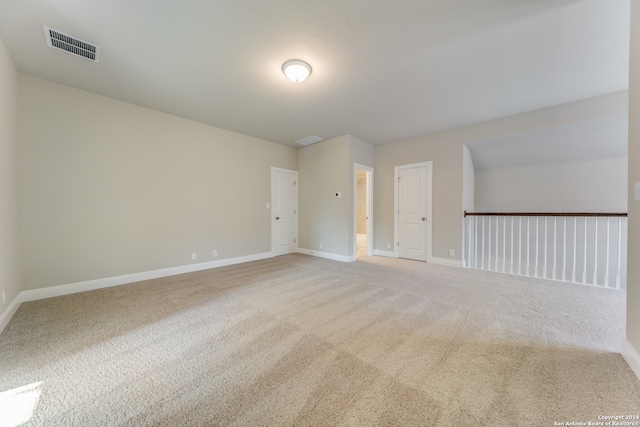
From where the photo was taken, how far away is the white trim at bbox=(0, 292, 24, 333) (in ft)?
6.78

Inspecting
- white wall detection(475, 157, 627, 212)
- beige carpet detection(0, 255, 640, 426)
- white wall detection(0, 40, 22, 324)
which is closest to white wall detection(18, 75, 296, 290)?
white wall detection(0, 40, 22, 324)

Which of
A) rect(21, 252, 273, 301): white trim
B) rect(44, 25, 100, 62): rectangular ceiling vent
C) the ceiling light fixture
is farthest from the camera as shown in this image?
rect(21, 252, 273, 301): white trim

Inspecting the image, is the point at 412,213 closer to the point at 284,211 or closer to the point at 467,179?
the point at 467,179

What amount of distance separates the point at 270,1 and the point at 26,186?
3545 mm

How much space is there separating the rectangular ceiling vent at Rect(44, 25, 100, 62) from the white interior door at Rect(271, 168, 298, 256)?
3346 millimetres

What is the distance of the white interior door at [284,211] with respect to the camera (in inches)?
212

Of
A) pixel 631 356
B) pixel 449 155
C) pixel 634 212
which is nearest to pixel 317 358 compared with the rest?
pixel 631 356

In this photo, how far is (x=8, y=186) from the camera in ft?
7.56

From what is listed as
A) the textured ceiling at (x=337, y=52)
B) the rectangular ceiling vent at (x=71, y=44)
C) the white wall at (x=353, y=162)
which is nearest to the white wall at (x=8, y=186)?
the textured ceiling at (x=337, y=52)

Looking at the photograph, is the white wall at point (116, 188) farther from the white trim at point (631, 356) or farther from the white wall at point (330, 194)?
the white trim at point (631, 356)

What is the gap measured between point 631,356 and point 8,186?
A: 5.54 meters

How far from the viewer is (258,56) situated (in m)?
2.35

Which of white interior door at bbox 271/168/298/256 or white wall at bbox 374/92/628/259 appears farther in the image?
white interior door at bbox 271/168/298/256

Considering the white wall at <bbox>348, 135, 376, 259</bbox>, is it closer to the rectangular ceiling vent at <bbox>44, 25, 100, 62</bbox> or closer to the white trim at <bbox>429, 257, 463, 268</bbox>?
the white trim at <bbox>429, 257, 463, 268</bbox>
